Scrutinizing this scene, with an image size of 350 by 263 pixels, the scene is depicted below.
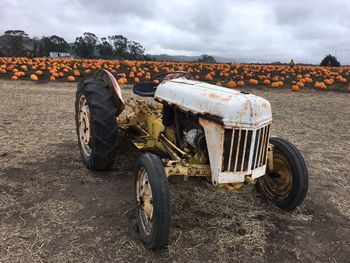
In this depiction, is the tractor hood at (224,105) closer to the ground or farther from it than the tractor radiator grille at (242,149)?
farther from it

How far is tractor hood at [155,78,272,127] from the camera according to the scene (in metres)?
3.26

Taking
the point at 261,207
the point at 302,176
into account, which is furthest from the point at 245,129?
the point at 261,207

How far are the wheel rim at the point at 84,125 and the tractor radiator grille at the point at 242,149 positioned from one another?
233 cm

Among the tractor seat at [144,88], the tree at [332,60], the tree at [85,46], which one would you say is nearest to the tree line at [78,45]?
the tree at [85,46]

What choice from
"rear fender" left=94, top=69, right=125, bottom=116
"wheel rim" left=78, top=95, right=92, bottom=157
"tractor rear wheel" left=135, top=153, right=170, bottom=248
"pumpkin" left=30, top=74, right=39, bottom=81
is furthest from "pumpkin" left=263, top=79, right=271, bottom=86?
"tractor rear wheel" left=135, top=153, right=170, bottom=248

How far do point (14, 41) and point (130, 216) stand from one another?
45.7 meters

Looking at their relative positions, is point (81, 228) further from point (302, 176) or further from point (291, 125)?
point (291, 125)

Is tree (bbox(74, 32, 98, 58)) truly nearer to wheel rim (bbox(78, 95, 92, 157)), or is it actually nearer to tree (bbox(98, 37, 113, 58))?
tree (bbox(98, 37, 113, 58))

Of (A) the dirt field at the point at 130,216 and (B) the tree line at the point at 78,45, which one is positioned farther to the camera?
(B) the tree line at the point at 78,45

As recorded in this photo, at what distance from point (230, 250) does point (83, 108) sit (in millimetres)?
2897

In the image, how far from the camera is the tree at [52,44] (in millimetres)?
48531

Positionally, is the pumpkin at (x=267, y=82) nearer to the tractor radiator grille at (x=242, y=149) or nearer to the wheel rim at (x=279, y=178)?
the wheel rim at (x=279, y=178)

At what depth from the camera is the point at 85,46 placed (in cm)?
4744

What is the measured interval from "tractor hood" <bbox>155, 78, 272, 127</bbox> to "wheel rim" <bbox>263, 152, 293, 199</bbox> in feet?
2.65
